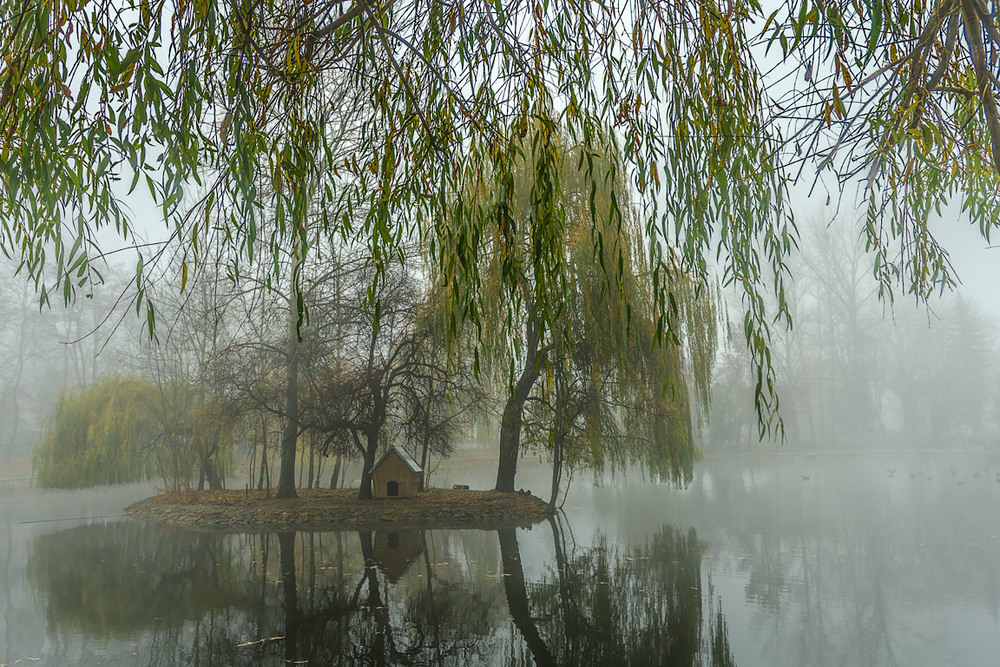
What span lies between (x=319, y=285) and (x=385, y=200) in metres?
10.1

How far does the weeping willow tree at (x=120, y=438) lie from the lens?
1416 cm

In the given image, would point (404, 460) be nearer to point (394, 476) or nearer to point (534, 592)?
point (394, 476)

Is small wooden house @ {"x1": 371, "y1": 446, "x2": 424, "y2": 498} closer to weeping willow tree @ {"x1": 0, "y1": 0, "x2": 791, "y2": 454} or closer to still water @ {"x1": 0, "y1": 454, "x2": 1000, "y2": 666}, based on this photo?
still water @ {"x1": 0, "y1": 454, "x2": 1000, "y2": 666}

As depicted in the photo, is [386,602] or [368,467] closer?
[386,602]

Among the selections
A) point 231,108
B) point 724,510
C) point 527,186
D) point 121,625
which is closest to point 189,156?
point 231,108

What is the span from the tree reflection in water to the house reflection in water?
2 centimetres

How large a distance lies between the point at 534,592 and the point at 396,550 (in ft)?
9.45

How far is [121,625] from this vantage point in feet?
17.6

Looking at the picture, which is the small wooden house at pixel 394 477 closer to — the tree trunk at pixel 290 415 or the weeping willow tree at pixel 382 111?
the tree trunk at pixel 290 415

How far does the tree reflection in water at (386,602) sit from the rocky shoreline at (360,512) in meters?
1.47

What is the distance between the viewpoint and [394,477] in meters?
12.2

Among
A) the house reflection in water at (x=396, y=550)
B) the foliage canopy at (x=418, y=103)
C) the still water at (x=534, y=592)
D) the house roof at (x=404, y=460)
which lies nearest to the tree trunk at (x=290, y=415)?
the house roof at (x=404, y=460)

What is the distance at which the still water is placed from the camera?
4.49 m

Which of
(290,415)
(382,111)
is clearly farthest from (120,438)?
(382,111)
